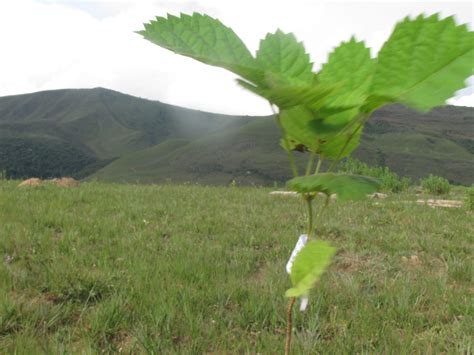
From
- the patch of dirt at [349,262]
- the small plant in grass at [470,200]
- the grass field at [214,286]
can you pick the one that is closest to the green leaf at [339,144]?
the grass field at [214,286]

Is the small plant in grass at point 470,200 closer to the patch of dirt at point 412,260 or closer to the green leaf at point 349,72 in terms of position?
the patch of dirt at point 412,260

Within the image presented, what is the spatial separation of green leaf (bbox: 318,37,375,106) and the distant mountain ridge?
70.4 metres

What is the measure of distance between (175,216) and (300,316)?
149 inches

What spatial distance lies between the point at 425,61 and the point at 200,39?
13.3 inches

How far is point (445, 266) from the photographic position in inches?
168

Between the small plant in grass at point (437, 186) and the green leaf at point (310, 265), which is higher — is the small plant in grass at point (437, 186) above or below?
below

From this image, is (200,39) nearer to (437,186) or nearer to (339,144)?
(339,144)

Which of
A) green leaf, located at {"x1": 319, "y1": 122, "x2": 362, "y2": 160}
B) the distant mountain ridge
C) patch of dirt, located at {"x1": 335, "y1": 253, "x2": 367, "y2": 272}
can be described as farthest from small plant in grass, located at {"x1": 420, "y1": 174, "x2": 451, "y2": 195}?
the distant mountain ridge

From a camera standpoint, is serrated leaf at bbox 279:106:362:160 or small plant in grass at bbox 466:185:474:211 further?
small plant in grass at bbox 466:185:474:211

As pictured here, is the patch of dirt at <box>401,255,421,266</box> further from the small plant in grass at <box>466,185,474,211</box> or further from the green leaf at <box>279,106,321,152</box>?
the small plant in grass at <box>466,185,474,211</box>

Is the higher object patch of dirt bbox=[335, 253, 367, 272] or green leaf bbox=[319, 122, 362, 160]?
green leaf bbox=[319, 122, 362, 160]

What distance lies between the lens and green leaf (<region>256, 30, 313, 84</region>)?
26.2 inches

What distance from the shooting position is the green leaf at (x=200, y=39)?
24.4 inches

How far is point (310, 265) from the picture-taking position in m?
0.64
